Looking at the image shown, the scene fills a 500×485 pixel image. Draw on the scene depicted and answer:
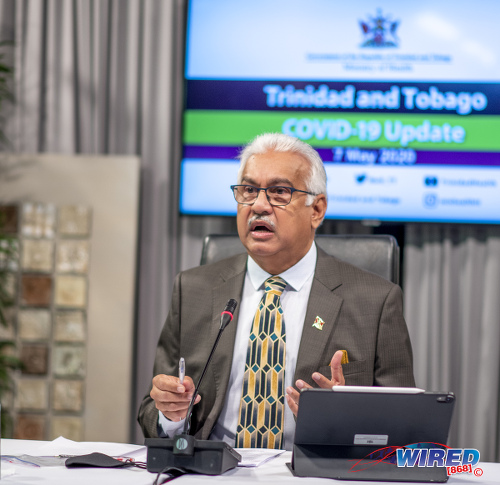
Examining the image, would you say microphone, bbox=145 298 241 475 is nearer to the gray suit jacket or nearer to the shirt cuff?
the shirt cuff

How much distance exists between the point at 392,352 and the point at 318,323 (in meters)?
0.24

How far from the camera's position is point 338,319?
1.91 meters

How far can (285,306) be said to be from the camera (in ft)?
6.25

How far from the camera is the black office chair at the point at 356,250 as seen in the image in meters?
2.12

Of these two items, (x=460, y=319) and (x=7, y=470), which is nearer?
(x=7, y=470)

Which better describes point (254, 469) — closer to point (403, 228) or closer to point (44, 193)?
point (403, 228)

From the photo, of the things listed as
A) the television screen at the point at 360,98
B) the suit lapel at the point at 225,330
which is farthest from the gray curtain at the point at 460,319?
the suit lapel at the point at 225,330

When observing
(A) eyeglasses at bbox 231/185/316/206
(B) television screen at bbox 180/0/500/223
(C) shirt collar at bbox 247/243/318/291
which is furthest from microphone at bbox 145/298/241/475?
(B) television screen at bbox 180/0/500/223

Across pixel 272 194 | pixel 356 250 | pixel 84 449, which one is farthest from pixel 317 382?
pixel 356 250

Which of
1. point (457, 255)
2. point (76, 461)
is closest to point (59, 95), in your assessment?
point (457, 255)

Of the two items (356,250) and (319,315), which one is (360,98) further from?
(319,315)

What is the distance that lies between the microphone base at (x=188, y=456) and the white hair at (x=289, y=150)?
3.07 ft

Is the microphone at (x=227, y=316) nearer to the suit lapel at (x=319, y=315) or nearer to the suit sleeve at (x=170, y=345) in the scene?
the suit lapel at (x=319, y=315)

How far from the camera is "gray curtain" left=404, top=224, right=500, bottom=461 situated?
3.23 metres
